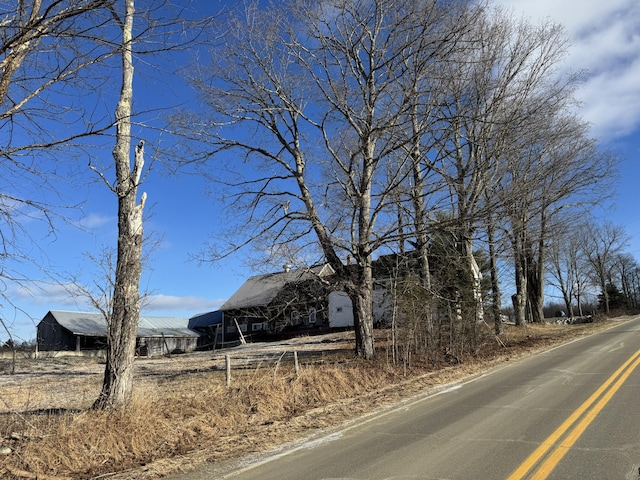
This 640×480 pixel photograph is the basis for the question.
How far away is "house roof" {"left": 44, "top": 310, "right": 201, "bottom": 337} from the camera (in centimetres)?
4509

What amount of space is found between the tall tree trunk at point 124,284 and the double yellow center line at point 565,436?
6.36 metres

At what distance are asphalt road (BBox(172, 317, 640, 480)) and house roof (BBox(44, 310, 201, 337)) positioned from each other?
116ft

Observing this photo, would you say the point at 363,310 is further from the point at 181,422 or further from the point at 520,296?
the point at 520,296

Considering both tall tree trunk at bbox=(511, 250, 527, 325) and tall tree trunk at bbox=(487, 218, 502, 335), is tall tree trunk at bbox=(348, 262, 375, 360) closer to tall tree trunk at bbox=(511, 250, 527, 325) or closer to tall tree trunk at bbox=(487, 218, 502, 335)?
tall tree trunk at bbox=(487, 218, 502, 335)

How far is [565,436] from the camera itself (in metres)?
6.16

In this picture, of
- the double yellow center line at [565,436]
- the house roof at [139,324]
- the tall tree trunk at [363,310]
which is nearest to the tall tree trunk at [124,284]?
the double yellow center line at [565,436]

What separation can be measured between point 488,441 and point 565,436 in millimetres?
1010

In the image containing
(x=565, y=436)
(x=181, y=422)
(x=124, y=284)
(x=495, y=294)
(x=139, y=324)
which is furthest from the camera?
(x=139, y=324)

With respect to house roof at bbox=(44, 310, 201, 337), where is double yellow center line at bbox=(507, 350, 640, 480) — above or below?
below

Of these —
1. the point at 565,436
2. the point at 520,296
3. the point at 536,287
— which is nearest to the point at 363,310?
the point at 565,436

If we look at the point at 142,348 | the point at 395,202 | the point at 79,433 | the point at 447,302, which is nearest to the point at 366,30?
the point at 395,202

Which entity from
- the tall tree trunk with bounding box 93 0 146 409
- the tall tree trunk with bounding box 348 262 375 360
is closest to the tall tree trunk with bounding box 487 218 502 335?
the tall tree trunk with bounding box 348 262 375 360

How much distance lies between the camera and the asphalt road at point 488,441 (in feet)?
16.8

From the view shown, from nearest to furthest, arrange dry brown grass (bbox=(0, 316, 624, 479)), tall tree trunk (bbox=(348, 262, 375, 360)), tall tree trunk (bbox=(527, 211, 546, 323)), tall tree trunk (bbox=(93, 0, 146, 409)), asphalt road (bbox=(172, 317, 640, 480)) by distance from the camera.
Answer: asphalt road (bbox=(172, 317, 640, 480)) → dry brown grass (bbox=(0, 316, 624, 479)) → tall tree trunk (bbox=(93, 0, 146, 409)) → tall tree trunk (bbox=(348, 262, 375, 360)) → tall tree trunk (bbox=(527, 211, 546, 323))
